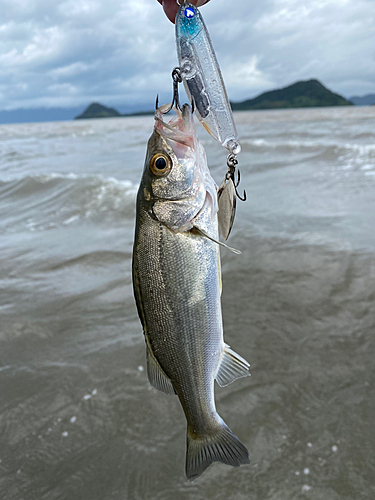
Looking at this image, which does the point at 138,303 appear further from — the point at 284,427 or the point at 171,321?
the point at 284,427

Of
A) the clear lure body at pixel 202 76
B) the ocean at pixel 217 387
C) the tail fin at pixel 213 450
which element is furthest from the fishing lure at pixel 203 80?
the ocean at pixel 217 387

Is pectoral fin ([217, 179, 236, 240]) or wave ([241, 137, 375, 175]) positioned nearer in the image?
pectoral fin ([217, 179, 236, 240])

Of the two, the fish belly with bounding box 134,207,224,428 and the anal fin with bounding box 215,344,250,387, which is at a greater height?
the fish belly with bounding box 134,207,224,428

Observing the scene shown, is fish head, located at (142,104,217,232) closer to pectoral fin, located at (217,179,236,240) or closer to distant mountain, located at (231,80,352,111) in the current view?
pectoral fin, located at (217,179,236,240)

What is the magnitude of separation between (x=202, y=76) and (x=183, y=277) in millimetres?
860

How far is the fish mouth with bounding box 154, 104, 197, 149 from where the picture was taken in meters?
1.64

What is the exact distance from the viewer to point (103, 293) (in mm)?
4961

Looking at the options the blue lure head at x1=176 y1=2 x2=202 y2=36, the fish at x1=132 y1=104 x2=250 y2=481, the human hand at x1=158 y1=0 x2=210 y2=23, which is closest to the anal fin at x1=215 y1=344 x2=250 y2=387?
the fish at x1=132 y1=104 x2=250 y2=481

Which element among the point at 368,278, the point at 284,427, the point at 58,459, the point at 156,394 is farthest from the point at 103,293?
the point at 368,278

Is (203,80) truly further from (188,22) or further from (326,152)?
(326,152)

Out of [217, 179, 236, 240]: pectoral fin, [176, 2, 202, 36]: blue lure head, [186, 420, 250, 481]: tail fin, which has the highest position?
[176, 2, 202, 36]: blue lure head

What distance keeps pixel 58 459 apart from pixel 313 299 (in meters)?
2.94

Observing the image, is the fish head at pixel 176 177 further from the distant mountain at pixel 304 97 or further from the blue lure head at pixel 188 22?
the distant mountain at pixel 304 97

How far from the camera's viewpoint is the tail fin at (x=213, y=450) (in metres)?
1.77
